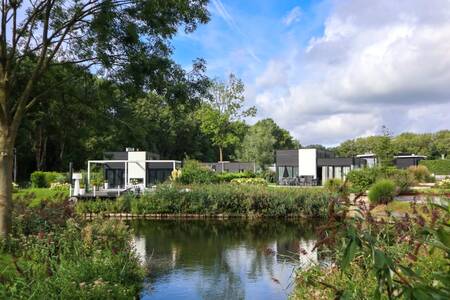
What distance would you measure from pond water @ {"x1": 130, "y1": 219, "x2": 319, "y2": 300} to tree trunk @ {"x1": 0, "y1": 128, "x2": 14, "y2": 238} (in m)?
2.46

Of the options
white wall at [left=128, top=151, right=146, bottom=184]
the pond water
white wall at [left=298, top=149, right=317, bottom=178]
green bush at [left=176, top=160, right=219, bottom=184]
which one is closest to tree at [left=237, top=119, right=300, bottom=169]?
white wall at [left=298, top=149, right=317, bottom=178]

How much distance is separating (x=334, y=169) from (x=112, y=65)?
3205cm

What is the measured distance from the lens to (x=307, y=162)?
38.5m

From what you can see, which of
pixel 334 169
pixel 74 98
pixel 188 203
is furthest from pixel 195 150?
pixel 74 98

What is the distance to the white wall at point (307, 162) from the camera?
38.3 metres

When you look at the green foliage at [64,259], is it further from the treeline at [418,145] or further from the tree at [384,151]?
the treeline at [418,145]

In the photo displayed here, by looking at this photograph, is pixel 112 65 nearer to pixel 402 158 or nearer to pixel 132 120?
pixel 132 120

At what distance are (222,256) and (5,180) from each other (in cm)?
564

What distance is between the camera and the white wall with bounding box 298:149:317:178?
38312mm

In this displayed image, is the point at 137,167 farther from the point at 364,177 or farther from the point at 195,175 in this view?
the point at 364,177

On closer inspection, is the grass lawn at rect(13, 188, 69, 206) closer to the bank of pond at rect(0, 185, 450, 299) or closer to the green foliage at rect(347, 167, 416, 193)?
the bank of pond at rect(0, 185, 450, 299)

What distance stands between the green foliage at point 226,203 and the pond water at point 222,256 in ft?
3.97

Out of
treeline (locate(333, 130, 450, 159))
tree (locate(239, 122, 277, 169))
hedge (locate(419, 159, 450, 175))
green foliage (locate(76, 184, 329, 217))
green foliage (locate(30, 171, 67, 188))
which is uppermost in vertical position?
treeline (locate(333, 130, 450, 159))

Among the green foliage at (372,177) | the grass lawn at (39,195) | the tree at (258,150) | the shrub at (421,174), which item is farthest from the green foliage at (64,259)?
the tree at (258,150)
